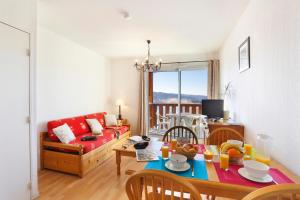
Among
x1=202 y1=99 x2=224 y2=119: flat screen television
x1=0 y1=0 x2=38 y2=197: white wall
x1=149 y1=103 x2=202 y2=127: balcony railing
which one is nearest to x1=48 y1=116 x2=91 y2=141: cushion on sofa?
x1=0 y1=0 x2=38 y2=197: white wall

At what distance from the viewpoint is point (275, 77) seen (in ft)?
5.10

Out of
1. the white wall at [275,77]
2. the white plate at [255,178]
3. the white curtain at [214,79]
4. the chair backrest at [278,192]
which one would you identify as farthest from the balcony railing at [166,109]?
the chair backrest at [278,192]

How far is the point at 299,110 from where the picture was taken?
1229mm

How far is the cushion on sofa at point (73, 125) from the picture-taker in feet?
9.41

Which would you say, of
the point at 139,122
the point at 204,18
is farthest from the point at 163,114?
the point at 204,18

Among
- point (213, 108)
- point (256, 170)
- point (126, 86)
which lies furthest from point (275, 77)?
point (126, 86)

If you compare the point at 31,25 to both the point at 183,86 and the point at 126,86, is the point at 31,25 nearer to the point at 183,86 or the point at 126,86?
the point at 126,86

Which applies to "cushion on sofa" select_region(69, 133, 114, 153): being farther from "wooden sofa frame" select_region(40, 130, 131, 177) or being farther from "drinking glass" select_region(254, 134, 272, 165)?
"drinking glass" select_region(254, 134, 272, 165)

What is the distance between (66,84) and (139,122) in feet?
7.79

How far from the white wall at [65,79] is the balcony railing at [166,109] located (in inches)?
68.1

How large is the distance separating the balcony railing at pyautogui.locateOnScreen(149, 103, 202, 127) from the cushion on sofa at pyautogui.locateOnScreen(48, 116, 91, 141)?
2.32 meters

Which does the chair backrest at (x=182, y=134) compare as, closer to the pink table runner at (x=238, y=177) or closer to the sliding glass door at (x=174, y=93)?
A: the pink table runner at (x=238, y=177)

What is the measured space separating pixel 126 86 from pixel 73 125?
89.6 inches

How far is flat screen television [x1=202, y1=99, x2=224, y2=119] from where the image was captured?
3027 mm
